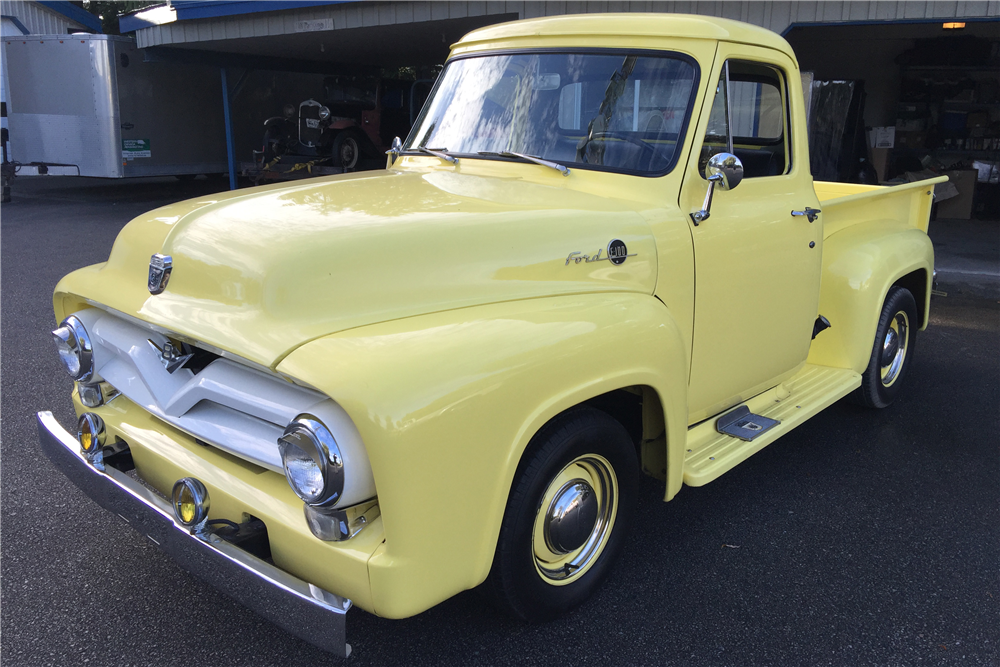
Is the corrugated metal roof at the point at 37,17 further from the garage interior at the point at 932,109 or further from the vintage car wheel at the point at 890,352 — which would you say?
the vintage car wheel at the point at 890,352

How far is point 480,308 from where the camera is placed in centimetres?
226

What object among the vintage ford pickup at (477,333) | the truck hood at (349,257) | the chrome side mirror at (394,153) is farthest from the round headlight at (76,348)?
the chrome side mirror at (394,153)

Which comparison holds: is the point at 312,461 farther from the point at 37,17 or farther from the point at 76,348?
the point at 37,17

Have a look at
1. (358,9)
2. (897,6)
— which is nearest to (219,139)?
(358,9)

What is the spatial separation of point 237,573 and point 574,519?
1046 mm

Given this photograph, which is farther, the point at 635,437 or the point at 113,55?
the point at 113,55

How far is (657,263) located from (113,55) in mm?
14271

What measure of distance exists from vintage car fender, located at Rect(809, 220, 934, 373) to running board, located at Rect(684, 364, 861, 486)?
109 millimetres

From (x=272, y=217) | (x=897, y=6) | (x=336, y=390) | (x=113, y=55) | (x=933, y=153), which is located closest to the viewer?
(x=336, y=390)

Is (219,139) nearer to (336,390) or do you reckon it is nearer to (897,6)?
(897,6)

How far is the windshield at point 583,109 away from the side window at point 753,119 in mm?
216

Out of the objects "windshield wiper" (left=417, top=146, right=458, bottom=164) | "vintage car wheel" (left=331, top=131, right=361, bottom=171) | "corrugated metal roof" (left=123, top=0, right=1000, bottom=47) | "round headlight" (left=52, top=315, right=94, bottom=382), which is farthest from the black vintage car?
"round headlight" (left=52, top=315, right=94, bottom=382)

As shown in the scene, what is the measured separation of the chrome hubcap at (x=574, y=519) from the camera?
241 centimetres

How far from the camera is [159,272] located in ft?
7.93
